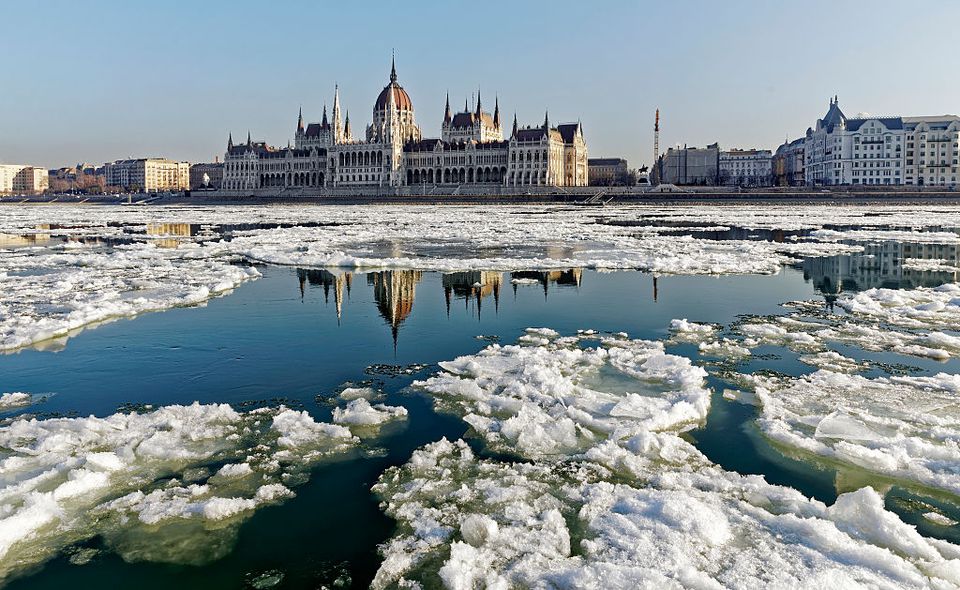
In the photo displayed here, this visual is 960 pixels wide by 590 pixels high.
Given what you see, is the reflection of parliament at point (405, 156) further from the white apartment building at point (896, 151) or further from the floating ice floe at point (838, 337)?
the floating ice floe at point (838, 337)

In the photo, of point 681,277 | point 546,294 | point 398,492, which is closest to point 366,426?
point 398,492

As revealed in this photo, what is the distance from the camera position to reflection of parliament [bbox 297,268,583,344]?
1402 centimetres

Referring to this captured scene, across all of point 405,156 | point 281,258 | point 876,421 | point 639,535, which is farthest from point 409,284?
point 405,156

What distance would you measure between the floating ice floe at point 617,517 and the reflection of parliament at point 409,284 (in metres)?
5.95

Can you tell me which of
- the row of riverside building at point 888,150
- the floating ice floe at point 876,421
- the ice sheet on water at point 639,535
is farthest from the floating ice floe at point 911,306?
the row of riverside building at point 888,150

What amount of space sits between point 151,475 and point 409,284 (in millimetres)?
10998

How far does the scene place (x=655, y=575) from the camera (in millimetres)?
→ 4352

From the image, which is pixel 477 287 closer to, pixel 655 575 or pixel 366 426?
pixel 366 426

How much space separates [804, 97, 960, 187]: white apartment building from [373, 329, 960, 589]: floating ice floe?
113m

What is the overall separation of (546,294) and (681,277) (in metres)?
4.29

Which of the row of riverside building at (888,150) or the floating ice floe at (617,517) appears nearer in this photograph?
the floating ice floe at (617,517)

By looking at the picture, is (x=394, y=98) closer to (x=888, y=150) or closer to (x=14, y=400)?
(x=888, y=150)

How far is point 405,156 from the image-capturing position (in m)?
136

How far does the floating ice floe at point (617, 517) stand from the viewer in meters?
4.43
